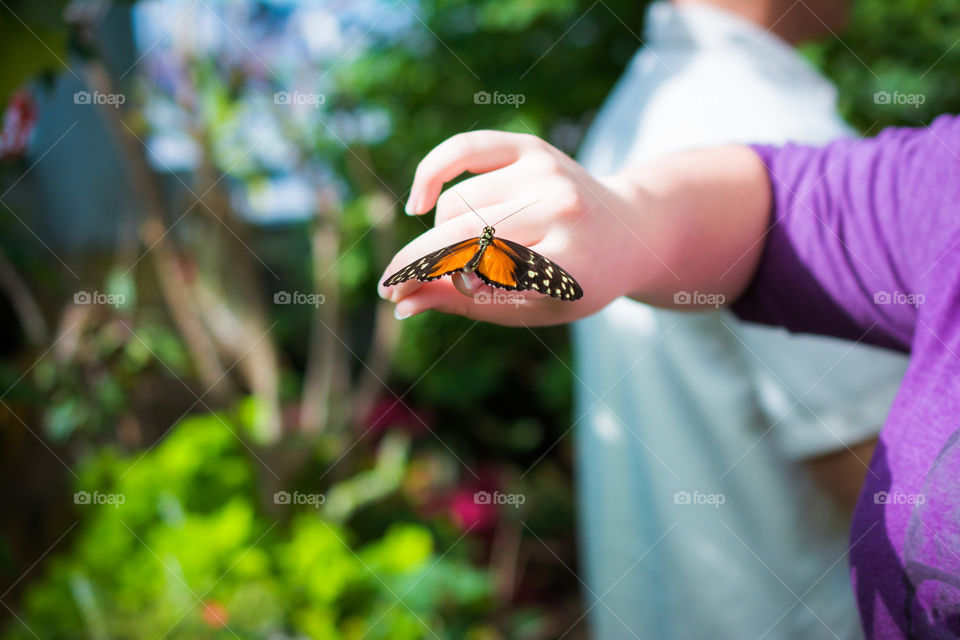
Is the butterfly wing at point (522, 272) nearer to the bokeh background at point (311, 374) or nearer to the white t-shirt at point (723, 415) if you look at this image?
the white t-shirt at point (723, 415)

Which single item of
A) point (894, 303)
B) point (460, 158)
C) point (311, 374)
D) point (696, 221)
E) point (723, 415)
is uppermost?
point (460, 158)

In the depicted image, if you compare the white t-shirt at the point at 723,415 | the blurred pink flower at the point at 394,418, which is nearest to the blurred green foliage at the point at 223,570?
the blurred pink flower at the point at 394,418

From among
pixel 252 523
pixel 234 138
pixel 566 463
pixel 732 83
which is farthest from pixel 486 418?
pixel 732 83

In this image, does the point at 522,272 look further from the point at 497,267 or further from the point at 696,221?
the point at 696,221

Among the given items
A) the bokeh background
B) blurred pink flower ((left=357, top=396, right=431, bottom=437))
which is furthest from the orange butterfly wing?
blurred pink flower ((left=357, top=396, right=431, bottom=437))

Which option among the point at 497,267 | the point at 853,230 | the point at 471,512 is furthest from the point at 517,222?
the point at 471,512

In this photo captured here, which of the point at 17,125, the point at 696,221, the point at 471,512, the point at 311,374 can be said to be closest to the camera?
the point at 696,221

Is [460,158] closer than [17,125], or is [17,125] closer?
[460,158]
